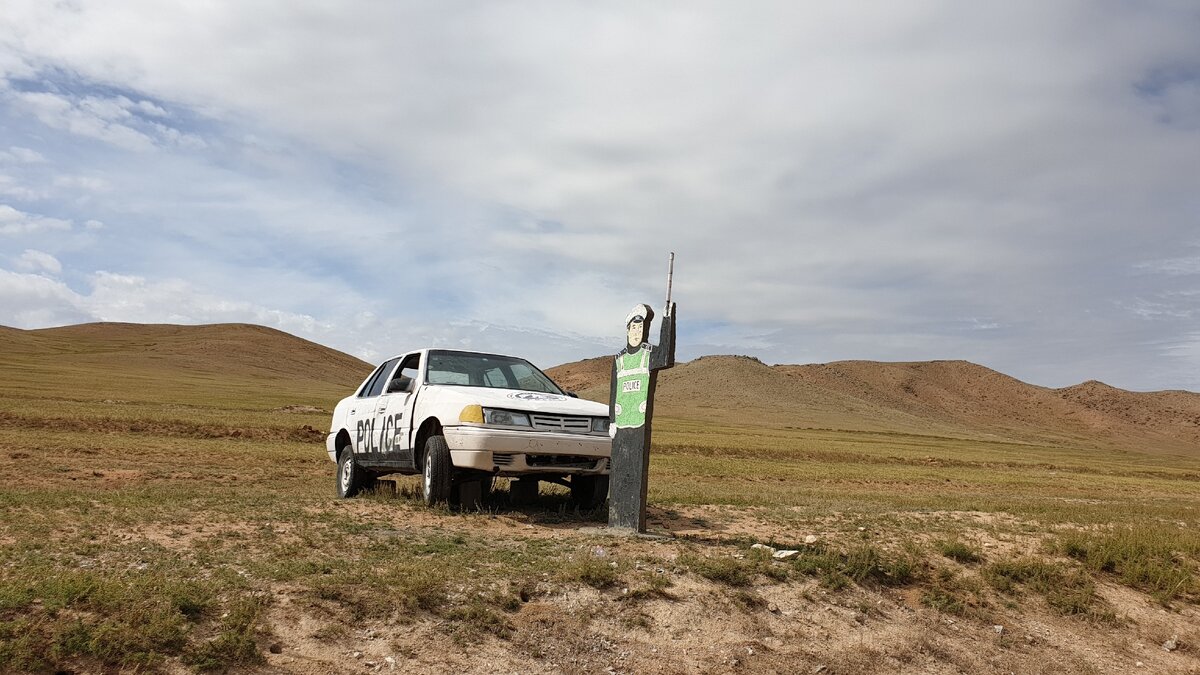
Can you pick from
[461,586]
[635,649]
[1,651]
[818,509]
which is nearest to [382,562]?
[461,586]

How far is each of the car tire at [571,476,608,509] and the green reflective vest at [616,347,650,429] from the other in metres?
1.40

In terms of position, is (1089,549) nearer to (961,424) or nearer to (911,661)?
(911,661)

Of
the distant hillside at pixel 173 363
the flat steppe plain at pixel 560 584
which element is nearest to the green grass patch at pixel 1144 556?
the flat steppe plain at pixel 560 584

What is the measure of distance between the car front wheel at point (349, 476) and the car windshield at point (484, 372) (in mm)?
2318

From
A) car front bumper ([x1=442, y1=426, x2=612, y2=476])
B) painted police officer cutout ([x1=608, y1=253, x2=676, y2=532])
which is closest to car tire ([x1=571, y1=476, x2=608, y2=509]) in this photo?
car front bumper ([x1=442, y1=426, x2=612, y2=476])

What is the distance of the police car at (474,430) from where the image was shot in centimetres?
929

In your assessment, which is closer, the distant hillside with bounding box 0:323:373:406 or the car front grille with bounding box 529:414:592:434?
the car front grille with bounding box 529:414:592:434

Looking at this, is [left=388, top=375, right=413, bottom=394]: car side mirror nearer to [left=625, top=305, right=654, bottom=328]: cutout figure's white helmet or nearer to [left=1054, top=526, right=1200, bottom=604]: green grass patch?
[left=625, top=305, right=654, bottom=328]: cutout figure's white helmet

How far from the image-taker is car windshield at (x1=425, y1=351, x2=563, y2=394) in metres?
10.8

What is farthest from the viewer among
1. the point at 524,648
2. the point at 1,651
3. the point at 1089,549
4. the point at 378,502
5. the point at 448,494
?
the point at 378,502

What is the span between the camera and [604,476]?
409 inches

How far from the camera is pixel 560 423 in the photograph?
964cm

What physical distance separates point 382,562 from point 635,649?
2230 mm

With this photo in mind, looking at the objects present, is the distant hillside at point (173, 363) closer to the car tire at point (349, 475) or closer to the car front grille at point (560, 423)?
the car tire at point (349, 475)
